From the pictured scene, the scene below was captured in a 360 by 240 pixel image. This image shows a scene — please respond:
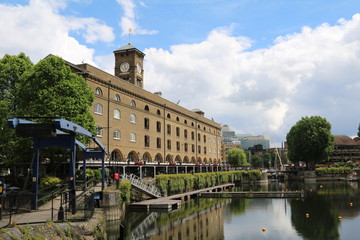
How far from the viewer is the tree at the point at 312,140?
8244 centimetres

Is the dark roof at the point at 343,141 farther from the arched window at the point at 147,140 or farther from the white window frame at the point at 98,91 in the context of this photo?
the white window frame at the point at 98,91

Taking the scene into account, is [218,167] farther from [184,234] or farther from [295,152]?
[184,234]

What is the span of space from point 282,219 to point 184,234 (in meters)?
10.1

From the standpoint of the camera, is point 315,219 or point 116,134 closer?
point 315,219

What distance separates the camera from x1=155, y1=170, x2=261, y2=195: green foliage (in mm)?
38094

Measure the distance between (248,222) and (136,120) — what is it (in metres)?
24.2

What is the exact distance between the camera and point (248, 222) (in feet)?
88.6

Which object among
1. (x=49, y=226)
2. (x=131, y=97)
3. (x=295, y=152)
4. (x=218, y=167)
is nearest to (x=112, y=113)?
(x=131, y=97)

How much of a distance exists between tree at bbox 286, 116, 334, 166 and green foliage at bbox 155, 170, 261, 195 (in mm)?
20844

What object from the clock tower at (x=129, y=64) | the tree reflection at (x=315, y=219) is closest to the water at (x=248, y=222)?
the tree reflection at (x=315, y=219)

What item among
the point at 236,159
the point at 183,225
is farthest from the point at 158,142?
the point at 236,159

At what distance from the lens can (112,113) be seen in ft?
134

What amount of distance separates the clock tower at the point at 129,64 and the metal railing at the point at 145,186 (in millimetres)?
25611

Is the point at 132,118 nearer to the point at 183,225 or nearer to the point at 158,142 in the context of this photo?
the point at 158,142
